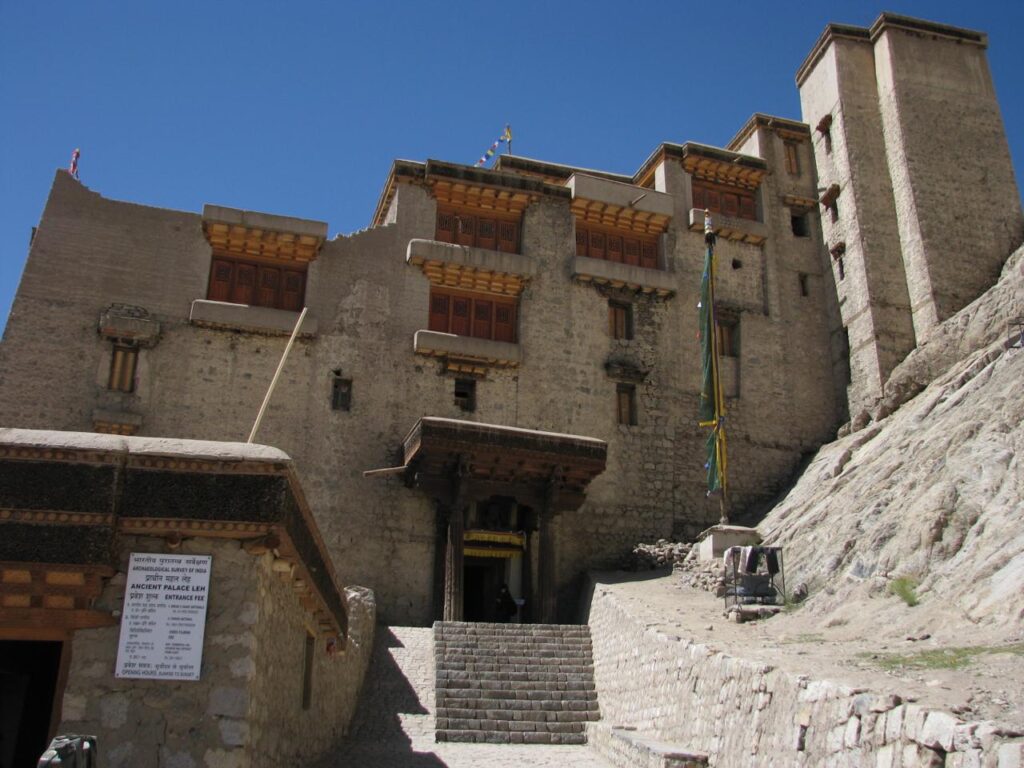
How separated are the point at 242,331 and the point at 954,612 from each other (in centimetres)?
1599

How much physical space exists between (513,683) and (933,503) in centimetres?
711

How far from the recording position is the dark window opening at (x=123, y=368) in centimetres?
1970

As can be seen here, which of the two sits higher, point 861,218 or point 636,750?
point 861,218

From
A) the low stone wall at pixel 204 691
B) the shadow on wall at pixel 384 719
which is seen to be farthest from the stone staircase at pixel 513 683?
the low stone wall at pixel 204 691

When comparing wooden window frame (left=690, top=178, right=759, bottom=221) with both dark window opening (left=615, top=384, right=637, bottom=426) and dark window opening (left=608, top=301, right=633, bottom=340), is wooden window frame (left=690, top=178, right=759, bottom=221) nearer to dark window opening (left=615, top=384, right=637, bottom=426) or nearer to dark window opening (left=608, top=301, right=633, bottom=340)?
dark window opening (left=608, top=301, right=633, bottom=340)

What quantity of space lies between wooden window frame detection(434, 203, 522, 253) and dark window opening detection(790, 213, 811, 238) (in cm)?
852

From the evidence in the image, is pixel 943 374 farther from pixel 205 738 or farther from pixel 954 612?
pixel 205 738

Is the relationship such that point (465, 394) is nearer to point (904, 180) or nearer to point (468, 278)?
point (468, 278)

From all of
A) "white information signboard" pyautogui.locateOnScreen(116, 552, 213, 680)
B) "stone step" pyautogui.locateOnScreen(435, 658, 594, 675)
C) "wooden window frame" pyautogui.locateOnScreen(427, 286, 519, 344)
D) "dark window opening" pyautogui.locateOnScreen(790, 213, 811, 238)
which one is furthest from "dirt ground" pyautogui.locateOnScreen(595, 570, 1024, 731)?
"dark window opening" pyautogui.locateOnScreen(790, 213, 811, 238)

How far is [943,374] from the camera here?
21.1m

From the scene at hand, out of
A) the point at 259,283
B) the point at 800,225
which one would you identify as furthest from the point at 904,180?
the point at 259,283

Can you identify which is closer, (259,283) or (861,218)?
(259,283)

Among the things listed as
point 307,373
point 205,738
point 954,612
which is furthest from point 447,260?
point 205,738

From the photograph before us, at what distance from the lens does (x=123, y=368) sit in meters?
19.8
